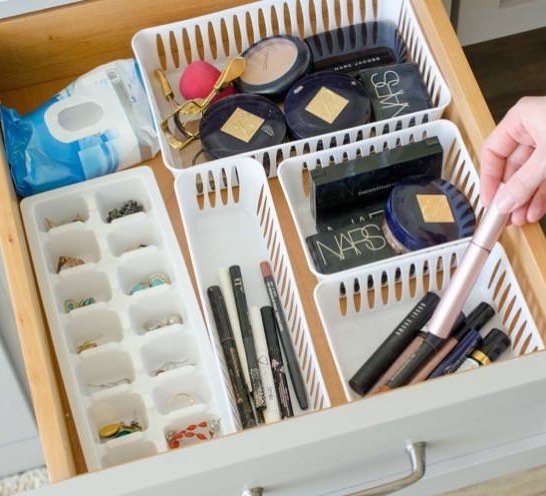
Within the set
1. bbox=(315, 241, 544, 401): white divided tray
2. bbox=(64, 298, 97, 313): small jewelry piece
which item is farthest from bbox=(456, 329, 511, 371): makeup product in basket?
bbox=(64, 298, 97, 313): small jewelry piece

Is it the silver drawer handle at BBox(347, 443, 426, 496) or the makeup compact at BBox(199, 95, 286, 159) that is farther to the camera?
the makeup compact at BBox(199, 95, 286, 159)

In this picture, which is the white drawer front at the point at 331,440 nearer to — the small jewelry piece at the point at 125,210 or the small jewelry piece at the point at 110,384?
the small jewelry piece at the point at 110,384

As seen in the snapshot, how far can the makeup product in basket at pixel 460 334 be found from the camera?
759 mm

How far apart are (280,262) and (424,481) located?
227mm

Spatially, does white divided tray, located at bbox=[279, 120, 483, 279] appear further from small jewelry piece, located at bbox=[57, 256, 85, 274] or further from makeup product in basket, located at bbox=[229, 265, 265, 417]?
small jewelry piece, located at bbox=[57, 256, 85, 274]

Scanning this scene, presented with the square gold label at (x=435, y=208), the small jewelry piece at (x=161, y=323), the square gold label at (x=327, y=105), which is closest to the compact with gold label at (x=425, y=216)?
the square gold label at (x=435, y=208)

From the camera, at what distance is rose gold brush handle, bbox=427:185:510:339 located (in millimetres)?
732

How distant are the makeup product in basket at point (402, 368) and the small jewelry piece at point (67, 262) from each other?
30cm

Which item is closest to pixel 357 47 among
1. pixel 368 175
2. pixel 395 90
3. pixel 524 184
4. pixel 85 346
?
pixel 395 90

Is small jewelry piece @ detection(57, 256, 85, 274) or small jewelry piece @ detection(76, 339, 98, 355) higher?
small jewelry piece @ detection(57, 256, 85, 274)

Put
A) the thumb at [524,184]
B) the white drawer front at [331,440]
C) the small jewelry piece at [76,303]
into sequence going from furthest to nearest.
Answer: the small jewelry piece at [76,303]
the thumb at [524,184]
the white drawer front at [331,440]

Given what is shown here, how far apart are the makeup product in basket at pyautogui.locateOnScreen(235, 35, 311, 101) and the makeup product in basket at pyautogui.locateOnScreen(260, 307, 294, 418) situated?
231mm

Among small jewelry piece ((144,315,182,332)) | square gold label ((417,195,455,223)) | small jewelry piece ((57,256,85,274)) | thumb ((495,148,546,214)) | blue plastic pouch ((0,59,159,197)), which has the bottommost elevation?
thumb ((495,148,546,214))

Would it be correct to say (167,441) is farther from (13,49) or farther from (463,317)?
(13,49)
